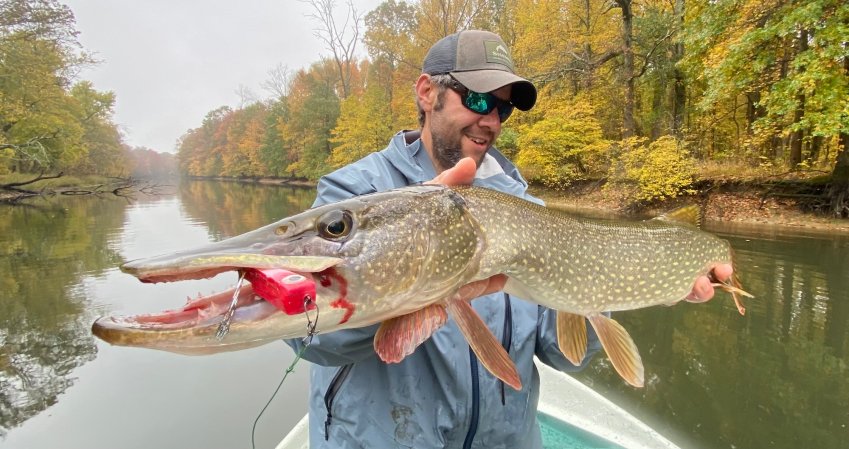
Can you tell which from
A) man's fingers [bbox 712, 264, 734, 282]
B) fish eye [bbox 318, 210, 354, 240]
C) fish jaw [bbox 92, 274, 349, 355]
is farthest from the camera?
man's fingers [bbox 712, 264, 734, 282]

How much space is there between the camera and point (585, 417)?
2959mm

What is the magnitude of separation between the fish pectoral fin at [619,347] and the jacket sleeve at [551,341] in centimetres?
10

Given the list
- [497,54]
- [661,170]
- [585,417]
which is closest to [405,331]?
[497,54]

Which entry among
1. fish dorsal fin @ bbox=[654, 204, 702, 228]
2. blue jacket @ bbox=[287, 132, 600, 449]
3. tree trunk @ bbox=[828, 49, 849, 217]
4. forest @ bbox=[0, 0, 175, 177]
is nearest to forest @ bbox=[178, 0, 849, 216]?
tree trunk @ bbox=[828, 49, 849, 217]

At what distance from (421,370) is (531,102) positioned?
4.44 feet

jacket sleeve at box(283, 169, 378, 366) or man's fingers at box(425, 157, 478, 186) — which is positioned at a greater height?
man's fingers at box(425, 157, 478, 186)

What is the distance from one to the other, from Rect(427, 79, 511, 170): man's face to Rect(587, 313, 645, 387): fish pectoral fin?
881mm

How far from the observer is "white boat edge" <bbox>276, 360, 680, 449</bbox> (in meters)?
2.67

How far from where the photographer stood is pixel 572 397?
3.14m

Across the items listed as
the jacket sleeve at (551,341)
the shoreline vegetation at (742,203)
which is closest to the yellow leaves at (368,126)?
the shoreline vegetation at (742,203)

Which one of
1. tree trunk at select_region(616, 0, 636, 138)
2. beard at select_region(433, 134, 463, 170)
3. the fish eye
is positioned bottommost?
the fish eye

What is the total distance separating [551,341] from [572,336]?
0.51 feet

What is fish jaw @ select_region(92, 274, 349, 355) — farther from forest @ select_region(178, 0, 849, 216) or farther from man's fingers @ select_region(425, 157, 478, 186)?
forest @ select_region(178, 0, 849, 216)

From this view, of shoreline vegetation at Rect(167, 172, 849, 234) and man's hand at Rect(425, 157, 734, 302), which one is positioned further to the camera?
shoreline vegetation at Rect(167, 172, 849, 234)
